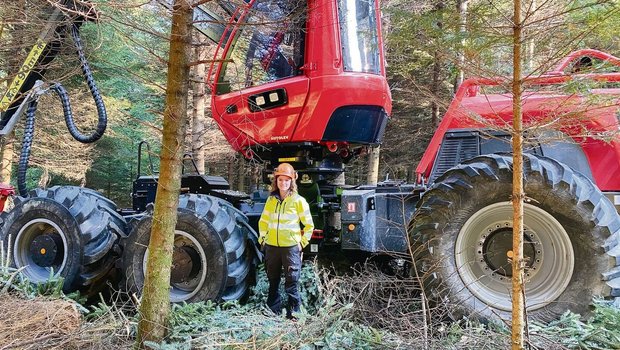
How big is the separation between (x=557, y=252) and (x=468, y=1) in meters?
2.03

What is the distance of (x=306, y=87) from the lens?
182 inches

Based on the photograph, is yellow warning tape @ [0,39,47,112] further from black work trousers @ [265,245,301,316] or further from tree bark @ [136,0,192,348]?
black work trousers @ [265,245,301,316]

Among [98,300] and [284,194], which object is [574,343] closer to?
[284,194]

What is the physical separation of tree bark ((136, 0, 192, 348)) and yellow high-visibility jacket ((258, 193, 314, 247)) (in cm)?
126

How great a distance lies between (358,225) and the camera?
452cm

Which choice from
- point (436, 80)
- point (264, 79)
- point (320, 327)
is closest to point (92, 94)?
point (264, 79)

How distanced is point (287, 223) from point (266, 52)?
Answer: 1767 mm

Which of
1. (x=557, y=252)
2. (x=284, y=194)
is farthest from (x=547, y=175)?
(x=284, y=194)

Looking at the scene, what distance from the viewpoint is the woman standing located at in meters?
4.34

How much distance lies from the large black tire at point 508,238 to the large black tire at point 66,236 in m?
3.08

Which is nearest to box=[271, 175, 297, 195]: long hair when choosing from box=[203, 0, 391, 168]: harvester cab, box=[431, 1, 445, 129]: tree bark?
box=[203, 0, 391, 168]: harvester cab

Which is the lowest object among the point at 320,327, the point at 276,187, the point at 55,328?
the point at 55,328

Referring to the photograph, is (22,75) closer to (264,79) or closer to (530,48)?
(264,79)

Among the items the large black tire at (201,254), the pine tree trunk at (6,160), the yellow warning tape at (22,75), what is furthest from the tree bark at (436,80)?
the pine tree trunk at (6,160)
